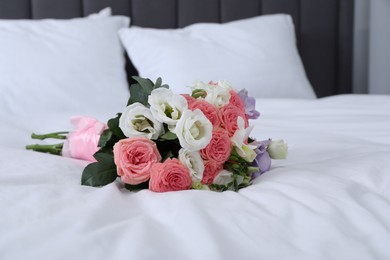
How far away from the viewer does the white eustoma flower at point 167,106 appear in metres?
0.75

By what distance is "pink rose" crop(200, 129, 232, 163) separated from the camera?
759mm

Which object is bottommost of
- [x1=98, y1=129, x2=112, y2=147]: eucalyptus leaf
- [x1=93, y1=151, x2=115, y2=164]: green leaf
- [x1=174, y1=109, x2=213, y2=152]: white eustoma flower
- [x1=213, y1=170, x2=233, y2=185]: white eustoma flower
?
[x1=213, y1=170, x2=233, y2=185]: white eustoma flower

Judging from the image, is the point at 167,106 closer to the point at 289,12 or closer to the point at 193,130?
the point at 193,130

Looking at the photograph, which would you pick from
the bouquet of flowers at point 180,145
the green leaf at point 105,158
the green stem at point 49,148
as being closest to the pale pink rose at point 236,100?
the bouquet of flowers at point 180,145

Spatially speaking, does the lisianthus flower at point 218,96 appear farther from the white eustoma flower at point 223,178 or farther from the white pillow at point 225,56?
the white pillow at point 225,56

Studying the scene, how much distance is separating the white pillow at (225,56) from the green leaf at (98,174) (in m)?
1.12

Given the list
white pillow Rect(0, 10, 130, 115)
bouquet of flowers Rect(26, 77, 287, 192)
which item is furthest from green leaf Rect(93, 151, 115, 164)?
white pillow Rect(0, 10, 130, 115)

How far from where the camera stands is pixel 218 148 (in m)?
0.76

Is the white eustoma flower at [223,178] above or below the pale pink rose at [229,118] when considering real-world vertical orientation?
below

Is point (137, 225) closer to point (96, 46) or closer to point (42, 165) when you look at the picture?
point (42, 165)

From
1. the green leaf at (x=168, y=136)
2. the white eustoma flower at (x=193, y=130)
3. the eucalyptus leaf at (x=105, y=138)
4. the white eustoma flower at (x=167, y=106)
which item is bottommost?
the eucalyptus leaf at (x=105, y=138)

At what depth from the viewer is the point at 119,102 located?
189cm

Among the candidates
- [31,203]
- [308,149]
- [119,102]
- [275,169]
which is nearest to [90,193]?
[31,203]

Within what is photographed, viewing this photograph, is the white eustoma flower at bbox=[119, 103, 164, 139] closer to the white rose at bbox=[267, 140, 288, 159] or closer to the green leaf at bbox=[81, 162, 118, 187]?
the green leaf at bbox=[81, 162, 118, 187]
